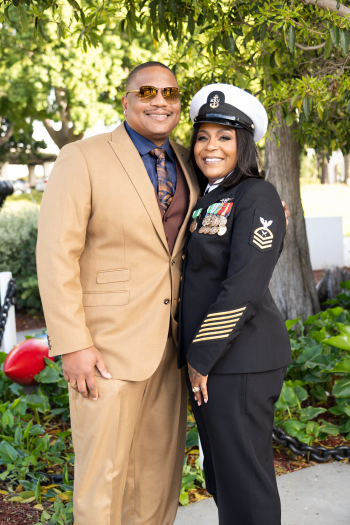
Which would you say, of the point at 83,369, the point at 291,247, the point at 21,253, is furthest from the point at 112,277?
the point at 21,253

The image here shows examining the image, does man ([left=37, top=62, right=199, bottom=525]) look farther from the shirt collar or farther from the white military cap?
the white military cap

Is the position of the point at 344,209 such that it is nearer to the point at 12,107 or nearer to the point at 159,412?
the point at 12,107

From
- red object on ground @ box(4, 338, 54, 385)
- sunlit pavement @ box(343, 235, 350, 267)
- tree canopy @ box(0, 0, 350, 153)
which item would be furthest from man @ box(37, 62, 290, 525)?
sunlit pavement @ box(343, 235, 350, 267)

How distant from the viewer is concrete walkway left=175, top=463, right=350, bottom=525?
2688 mm

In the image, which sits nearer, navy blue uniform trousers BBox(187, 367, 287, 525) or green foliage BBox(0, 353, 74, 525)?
navy blue uniform trousers BBox(187, 367, 287, 525)

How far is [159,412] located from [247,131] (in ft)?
4.57

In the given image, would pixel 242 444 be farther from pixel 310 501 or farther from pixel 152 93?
pixel 152 93

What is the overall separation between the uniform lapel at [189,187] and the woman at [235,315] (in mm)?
61

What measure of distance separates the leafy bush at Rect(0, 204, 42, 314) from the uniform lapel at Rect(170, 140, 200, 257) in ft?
16.9

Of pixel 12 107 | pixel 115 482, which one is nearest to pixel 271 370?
pixel 115 482

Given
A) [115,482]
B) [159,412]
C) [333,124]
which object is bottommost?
[115,482]

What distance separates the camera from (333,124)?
4.53 metres

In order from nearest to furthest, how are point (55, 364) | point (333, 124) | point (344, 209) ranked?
point (55, 364)
point (333, 124)
point (344, 209)

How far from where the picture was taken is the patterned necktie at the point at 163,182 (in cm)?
244
